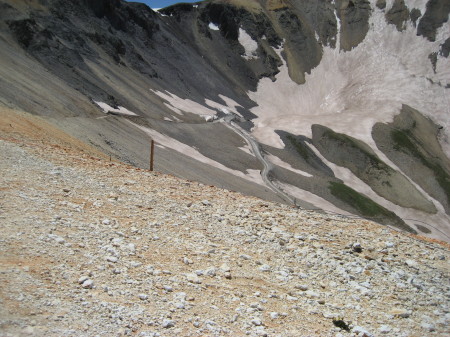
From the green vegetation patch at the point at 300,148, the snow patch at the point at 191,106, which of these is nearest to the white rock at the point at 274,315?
the green vegetation patch at the point at 300,148

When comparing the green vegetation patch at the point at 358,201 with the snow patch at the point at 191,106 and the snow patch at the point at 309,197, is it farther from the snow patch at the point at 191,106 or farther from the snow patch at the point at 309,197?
the snow patch at the point at 191,106

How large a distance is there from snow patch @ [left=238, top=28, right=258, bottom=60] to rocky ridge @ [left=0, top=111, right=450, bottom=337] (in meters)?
131

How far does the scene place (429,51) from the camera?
452ft

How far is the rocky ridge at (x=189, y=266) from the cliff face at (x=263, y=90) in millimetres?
19233

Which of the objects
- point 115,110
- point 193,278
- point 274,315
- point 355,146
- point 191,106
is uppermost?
point 355,146

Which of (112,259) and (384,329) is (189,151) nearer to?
(112,259)

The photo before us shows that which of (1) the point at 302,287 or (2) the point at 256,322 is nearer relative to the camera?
(2) the point at 256,322

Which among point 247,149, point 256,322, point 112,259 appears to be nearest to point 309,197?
point 247,149

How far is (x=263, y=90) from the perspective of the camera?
134625 millimetres

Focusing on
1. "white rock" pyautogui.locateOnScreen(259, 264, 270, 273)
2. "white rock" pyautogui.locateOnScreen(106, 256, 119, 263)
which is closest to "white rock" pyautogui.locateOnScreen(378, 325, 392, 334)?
"white rock" pyautogui.locateOnScreen(259, 264, 270, 273)

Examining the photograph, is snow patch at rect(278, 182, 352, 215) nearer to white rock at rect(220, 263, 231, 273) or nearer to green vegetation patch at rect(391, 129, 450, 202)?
green vegetation patch at rect(391, 129, 450, 202)

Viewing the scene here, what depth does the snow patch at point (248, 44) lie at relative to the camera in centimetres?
14412

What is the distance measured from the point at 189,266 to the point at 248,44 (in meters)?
141

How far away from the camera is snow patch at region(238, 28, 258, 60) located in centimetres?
14412
